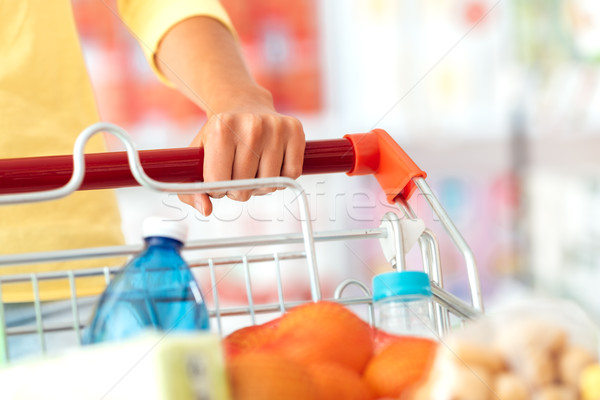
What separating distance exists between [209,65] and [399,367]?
529mm

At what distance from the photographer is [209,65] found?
2.94 feet

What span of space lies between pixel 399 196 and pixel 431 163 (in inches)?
83.8

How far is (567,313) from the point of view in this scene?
1.53ft

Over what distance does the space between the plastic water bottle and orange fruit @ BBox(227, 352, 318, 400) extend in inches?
3.9

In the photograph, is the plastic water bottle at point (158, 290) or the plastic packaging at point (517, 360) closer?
the plastic packaging at point (517, 360)

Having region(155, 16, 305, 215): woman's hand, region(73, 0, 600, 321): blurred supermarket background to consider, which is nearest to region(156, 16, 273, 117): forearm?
region(155, 16, 305, 215): woman's hand

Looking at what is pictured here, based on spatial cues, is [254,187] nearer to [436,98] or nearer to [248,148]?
[248,148]

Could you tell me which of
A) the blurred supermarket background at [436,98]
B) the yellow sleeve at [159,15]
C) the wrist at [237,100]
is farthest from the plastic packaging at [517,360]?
the blurred supermarket background at [436,98]

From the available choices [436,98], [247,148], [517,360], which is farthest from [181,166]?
[436,98]

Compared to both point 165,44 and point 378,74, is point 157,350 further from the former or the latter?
point 378,74

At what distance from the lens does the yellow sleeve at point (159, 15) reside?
0.96 m

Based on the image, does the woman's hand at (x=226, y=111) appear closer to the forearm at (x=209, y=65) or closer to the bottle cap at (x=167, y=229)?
the forearm at (x=209, y=65)

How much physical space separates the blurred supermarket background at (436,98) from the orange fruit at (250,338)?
204 cm

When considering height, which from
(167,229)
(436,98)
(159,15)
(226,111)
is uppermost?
(436,98)
